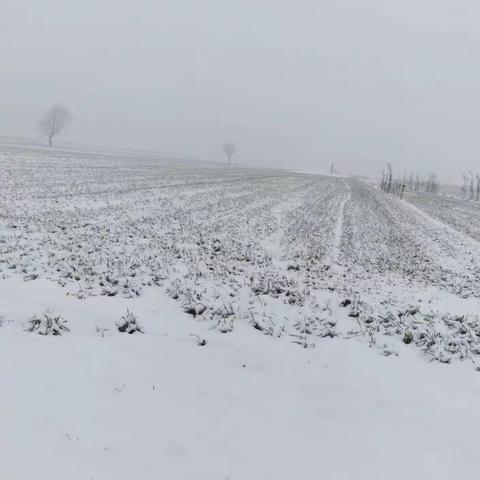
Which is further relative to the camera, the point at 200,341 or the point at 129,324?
the point at 129,324

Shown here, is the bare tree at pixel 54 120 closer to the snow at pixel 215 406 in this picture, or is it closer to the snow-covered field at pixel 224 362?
the snow-covered field at pixel 224 362

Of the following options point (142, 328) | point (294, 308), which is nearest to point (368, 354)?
point (294, 308)

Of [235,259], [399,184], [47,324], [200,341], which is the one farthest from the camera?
[399,184]

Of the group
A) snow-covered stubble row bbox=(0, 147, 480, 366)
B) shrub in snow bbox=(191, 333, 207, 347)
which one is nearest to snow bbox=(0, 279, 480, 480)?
shrub in snow bbox=(191, 333, 207, 347)

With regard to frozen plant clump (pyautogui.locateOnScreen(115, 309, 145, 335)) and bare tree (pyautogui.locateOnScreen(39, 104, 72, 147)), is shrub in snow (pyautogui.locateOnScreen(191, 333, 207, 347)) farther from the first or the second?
bare tree (pyautogui.locateOnScreen(39, 104, 72, 147))

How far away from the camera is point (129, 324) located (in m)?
8.79

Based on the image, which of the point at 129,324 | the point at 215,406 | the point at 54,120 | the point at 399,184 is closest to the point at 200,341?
the point at 129,324

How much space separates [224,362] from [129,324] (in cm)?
225

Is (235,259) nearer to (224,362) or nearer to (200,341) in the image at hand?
(200,341)

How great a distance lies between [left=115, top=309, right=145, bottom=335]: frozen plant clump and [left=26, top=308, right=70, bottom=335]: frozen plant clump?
1.01 metres

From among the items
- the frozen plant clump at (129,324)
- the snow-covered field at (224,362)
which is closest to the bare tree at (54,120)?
the snow-covered field at (224,362)

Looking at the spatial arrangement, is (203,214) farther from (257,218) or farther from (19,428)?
(19,428)

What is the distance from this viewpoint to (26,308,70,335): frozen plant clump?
8.15 meters

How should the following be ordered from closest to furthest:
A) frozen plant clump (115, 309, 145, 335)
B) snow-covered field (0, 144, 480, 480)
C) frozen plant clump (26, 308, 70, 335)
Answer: snow-covered field (0, 144, 480, 480) < frozen plant clump (26, 308, 70, 335) < frozen plant clump (115, 309, 145, 335)
